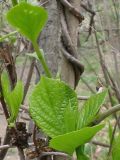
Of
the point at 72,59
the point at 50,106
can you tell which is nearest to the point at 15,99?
the point at 50,106

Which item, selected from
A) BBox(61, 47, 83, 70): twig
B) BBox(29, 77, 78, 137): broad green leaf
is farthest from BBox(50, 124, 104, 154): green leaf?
BBox(61, 47, 83, 70): twig

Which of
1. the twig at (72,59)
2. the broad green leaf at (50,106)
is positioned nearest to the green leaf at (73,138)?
the broad green leaf at (50,106)

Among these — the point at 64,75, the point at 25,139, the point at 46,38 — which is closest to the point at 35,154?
the point at 25,139

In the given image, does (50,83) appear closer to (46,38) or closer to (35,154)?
(35,154)

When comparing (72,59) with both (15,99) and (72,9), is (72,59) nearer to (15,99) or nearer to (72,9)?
(72,9)

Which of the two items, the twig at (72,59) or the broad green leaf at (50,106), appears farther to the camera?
the twig at (72,59)

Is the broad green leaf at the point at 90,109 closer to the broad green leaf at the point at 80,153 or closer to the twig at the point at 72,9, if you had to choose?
the broad green leaf at the point at 80,153
